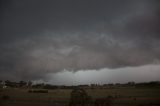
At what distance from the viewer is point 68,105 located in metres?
43.3

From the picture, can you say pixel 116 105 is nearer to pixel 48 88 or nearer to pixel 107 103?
pixel 107 103

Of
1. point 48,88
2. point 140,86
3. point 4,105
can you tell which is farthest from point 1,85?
point 4,105

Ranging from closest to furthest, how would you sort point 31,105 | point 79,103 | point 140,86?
point 79,103, point 31,105, point 140,86

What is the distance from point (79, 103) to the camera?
42094mm

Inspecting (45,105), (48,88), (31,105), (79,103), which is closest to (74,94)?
(79,103)

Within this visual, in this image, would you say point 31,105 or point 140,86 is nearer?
point 31,105

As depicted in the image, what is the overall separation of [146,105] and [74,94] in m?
11.5

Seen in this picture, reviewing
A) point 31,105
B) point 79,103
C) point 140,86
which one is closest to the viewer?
point 79,103

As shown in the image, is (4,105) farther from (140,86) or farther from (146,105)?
(140,86)

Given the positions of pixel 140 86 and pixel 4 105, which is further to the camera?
pixel 140 86

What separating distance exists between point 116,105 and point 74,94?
6.97 m

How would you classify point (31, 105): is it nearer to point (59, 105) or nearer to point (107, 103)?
point (59, 105)

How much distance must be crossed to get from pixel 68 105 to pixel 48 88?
47.1 meters

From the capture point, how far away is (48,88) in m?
89.4
